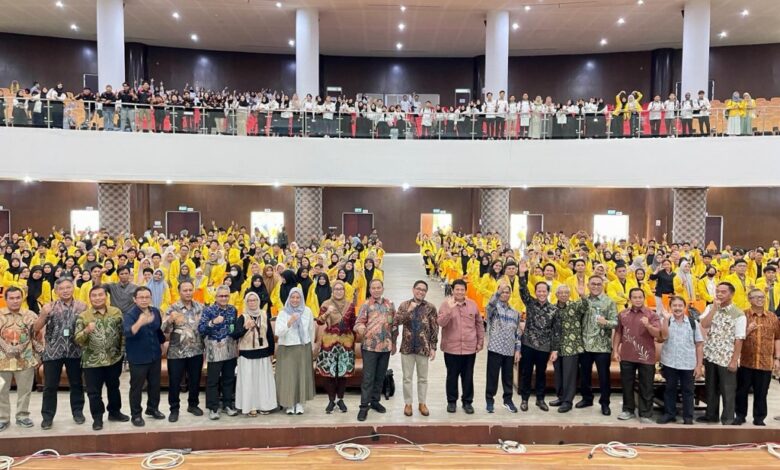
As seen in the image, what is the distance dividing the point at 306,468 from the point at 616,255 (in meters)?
9.44

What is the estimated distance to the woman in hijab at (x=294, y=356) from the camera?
21.5 ft

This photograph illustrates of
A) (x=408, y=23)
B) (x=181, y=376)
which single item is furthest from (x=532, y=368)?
(x=408, y=23)

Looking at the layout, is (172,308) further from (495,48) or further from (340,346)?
(495,48)

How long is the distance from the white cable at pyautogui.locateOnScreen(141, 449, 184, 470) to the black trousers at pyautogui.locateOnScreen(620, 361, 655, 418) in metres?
4.92

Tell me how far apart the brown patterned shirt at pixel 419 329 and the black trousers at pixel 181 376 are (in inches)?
91.1

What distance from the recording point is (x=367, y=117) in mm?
17766

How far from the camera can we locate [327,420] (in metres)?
6.52

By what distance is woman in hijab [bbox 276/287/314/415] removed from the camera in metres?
6.56

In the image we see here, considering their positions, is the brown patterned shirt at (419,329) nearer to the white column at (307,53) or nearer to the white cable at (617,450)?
the white cable at (617,450)

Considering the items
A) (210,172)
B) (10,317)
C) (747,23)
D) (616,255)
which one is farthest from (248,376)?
(747,23)

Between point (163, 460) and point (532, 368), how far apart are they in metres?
4.25

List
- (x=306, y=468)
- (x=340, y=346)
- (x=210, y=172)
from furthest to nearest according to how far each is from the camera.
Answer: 1. (x=210, y=172)
2. (x=340, y=346)
3. (x=306, y=468)

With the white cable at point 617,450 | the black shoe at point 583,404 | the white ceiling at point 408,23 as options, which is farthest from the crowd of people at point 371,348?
the white ceiling at point 408,23

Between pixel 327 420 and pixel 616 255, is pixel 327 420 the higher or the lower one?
the lower one
